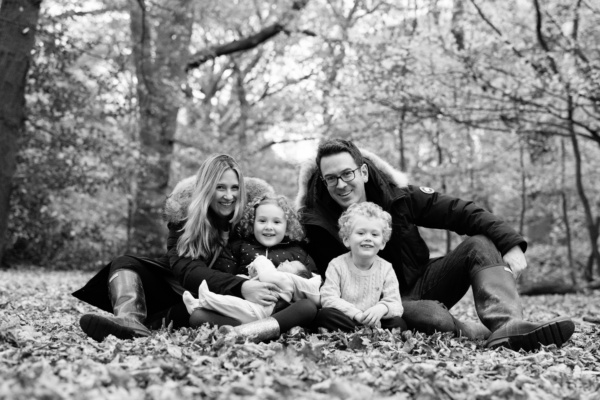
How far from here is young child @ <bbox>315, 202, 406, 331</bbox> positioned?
3941mm

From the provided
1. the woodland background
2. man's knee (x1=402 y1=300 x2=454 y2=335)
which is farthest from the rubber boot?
the woodland background

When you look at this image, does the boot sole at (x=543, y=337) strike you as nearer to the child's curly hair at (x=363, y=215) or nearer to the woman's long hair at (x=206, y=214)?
the child's curly hair at (x=363, y=215)

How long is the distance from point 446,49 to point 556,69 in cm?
162

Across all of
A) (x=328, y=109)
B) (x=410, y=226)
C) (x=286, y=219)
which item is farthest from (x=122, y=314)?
(x=328, y=109)

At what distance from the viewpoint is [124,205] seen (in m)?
16.1

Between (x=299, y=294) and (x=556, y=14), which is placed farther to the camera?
(x=556, y=14)

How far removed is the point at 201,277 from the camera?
4.04 metres

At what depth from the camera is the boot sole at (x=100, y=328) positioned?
3.47 metres

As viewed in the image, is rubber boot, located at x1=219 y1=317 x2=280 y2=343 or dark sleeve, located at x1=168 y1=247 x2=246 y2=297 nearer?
rubber boot, located at x1=219 y1=317 x2=280 y2=343

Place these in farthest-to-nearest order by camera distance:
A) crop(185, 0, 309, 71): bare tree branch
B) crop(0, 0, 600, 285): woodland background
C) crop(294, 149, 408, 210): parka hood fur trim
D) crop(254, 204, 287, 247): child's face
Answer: crop(185, 0, 309, 71): bare tree branch, crop(0, 0, 600, 285): woodland background, crop(294, 149, 408, 210): parka hood fur trim, crop(254, 204, 287, 247): child's face

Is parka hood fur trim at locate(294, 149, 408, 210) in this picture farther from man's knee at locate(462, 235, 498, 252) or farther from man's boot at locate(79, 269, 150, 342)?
man's boot at locate(79, 269, 150, 342)

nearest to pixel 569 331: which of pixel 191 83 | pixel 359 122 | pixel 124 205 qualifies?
pixel 359 122

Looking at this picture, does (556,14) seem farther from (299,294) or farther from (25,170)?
(25,170)

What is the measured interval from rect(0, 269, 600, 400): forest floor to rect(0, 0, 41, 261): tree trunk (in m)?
6.39
